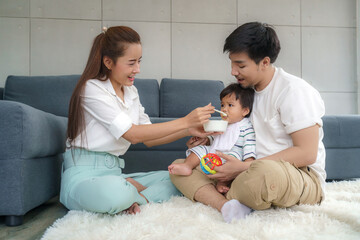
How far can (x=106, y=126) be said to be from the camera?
150cm

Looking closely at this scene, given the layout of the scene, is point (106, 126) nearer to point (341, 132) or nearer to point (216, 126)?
point (216, 126)

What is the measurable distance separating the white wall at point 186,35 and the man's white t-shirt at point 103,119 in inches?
77.9

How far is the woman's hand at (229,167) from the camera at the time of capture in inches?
54.3

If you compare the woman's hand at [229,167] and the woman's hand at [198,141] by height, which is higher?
the woman's hand at [198,141]

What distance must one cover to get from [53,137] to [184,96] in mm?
1594

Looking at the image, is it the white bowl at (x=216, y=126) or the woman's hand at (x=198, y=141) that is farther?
the woman's hand at (x=198, y=141)

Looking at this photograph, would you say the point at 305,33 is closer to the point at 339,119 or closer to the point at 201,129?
the point at 339,119

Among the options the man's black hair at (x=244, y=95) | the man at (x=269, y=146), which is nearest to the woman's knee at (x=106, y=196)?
the man at (x=269, y=146)

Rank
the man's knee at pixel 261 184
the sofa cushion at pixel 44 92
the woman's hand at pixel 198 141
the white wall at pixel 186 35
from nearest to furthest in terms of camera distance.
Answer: the man's knee at pixel 261 184 → the woman's hand at pixel 198 141 → the sofa cushion at pixel 44 92 → the white wall at pixel 186 35

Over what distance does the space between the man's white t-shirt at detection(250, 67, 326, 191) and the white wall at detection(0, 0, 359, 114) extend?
2130 millimetres

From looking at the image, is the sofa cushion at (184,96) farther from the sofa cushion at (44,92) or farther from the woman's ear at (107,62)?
the woman's ear at (107,62)

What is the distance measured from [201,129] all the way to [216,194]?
1.24 ft

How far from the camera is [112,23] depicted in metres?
3.46

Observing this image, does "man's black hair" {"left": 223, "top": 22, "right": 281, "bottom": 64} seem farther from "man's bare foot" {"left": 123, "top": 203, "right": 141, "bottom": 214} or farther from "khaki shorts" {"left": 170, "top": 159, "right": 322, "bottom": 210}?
"man's bare foot" {"left": 123, "top": 203, "right": 141, "bottom": 214}
